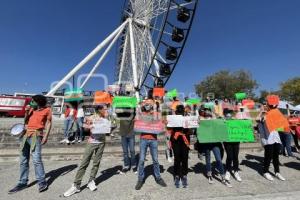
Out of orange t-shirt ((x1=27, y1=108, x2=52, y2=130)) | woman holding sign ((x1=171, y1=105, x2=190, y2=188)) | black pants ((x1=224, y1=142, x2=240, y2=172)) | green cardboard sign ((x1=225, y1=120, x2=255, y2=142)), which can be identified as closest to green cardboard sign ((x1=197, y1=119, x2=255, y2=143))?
green cardboard sign ((x1=225, y1=120, x2=255, y2=142))

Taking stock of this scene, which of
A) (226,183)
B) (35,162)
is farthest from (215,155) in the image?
(35,162)

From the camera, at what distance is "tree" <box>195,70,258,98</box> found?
62.4 metres

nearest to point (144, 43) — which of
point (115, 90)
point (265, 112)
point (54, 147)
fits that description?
point (115, 90)

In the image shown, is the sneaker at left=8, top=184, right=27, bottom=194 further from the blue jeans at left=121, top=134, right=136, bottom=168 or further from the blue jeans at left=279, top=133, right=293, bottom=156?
the blue jeans at left=279, top=133, right=293, bottom=156

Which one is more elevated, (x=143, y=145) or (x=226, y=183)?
(x=143, y=145)

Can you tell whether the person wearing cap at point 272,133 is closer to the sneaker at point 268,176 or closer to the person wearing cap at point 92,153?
the sneaker at point 268,176

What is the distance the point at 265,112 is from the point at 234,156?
1.34m

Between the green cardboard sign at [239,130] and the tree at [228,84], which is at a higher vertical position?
the tree at [228,84]

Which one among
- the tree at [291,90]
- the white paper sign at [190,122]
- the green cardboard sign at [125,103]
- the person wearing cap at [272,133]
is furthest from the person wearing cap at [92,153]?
the tree at [291,90]

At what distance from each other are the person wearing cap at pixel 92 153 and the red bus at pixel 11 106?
2243 cm

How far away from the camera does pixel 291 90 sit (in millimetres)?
54656

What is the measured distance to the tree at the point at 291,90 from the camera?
53.2 metres

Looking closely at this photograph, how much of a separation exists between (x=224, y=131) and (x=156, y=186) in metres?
1.92

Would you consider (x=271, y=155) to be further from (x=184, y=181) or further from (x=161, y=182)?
(x=161, y=182)
